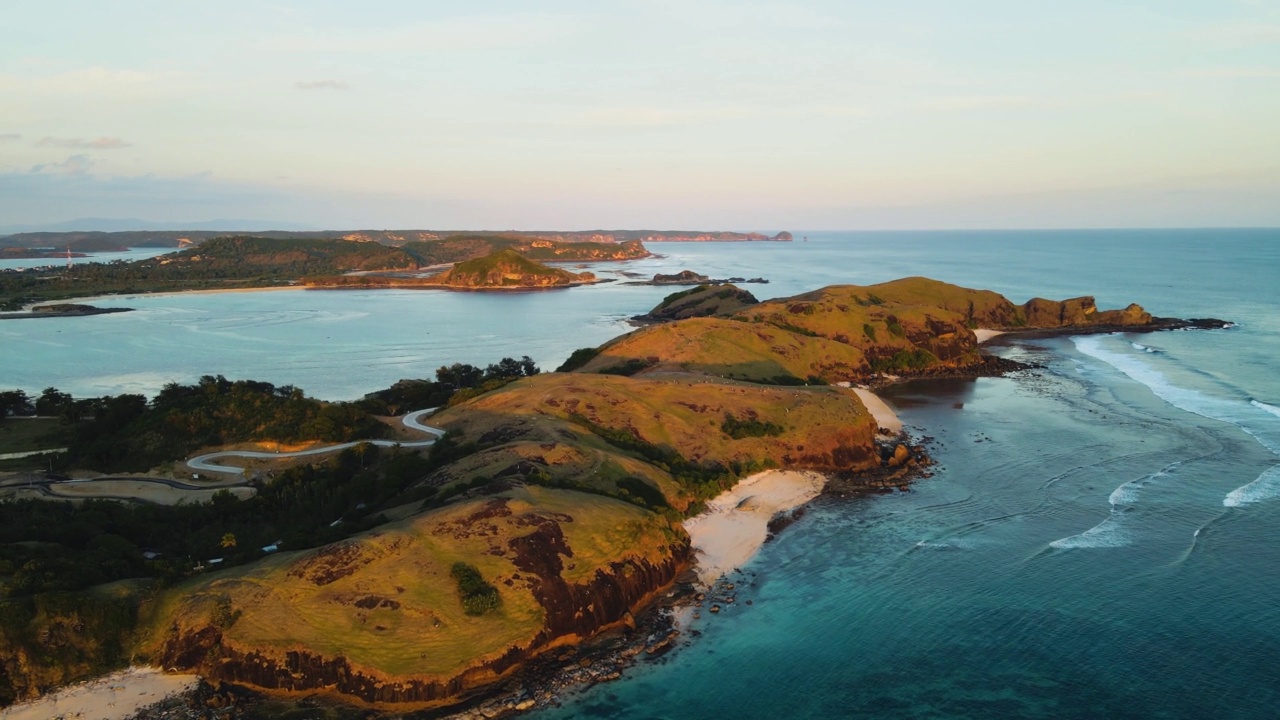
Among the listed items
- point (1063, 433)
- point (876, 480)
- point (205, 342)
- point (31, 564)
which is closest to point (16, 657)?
point (31, 564)

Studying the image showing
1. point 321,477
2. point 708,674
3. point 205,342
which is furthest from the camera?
point 205,342

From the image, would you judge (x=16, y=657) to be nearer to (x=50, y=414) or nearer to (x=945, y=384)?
(x=50, y=414)

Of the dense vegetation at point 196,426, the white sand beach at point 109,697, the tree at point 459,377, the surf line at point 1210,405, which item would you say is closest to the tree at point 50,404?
the dense vegetation at point 196,426

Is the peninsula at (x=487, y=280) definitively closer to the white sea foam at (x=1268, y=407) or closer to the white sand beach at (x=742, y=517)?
the white sea foam at (x=1268, y=407)

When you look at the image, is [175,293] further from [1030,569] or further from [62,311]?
[1030,569]

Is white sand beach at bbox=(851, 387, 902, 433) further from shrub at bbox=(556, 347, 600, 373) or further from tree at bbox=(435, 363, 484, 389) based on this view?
tree at bbox=(435, 363, 484, 389)

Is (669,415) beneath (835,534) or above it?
above
